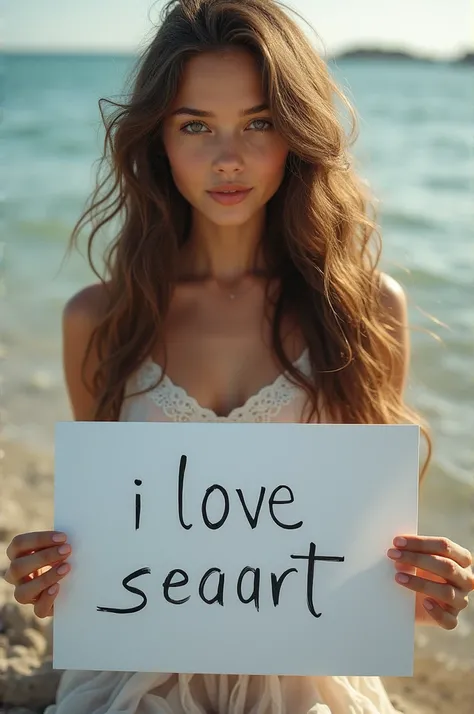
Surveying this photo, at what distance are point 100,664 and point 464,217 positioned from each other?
6192mm

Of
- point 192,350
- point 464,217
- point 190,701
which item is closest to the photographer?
point 190,701

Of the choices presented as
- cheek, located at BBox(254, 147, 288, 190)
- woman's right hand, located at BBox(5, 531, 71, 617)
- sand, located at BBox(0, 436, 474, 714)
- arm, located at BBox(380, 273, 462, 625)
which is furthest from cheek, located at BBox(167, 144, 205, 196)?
sand, located at BBox(0, 436, 474, 714)

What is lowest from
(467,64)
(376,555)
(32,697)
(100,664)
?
(32,697)

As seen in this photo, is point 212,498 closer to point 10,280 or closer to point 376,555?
point 376,555

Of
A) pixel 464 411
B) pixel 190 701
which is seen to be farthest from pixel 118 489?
pixel 464 411

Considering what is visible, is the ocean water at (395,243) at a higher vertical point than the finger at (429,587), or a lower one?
higher

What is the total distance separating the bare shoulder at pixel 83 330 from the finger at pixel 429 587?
92cm

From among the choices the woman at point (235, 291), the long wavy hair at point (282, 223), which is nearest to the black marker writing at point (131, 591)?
the woman at point (235, 291)

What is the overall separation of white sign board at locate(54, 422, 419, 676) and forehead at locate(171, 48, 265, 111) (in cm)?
65

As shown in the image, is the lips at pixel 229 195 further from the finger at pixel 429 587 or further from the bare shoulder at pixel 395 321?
the finger at pixel 429 587

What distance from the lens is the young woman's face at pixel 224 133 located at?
171 centimetres

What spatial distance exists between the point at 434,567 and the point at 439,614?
0.11 meters

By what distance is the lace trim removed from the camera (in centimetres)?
185

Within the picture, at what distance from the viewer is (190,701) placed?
1610mm
